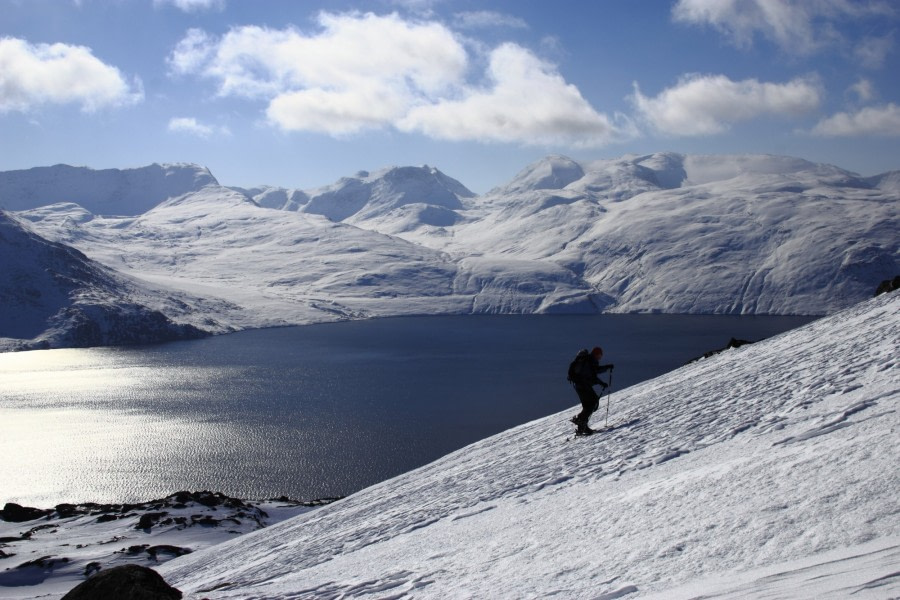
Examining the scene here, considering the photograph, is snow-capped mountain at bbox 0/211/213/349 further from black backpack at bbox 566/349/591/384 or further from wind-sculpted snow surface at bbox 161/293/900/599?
black backpack at bbox 566/349/591/384

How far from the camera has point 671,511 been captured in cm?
877

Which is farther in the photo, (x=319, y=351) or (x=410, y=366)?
(x=319, y=351)

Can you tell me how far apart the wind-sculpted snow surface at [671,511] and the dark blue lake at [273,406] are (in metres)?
44.0

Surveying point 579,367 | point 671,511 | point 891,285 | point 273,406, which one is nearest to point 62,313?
point 273,406

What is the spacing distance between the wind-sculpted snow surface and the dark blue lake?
4405 cm

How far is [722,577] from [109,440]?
81846 millimetres

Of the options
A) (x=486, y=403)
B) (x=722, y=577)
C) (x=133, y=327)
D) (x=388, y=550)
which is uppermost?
(x=133, y=327)

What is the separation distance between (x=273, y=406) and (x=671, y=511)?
8848 cm

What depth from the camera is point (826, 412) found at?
442 inches

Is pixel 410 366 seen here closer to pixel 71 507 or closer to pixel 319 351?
pixel 319 351

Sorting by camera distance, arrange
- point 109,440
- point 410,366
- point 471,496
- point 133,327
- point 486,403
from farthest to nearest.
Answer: point 133,327 → point 410,366 → point 486,403 → point 109,440 → point 471,496

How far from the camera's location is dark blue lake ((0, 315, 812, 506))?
2490 inches

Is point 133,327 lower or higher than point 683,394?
higher

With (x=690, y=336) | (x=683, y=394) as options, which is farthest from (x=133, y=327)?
(x=683, y=394)
